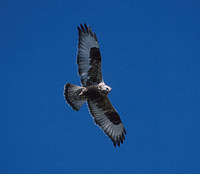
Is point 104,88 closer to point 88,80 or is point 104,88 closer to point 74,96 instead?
point 88,80

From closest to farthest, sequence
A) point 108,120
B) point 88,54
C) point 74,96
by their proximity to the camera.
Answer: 1. point 88,54
2. point 74,96
3. point 108,120

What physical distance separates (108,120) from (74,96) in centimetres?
151

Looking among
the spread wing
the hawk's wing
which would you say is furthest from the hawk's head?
the hawk's wing

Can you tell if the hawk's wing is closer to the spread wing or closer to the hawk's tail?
the hawk's tail

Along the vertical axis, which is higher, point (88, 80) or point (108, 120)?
point (88, 80)

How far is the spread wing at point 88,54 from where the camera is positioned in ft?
28.7

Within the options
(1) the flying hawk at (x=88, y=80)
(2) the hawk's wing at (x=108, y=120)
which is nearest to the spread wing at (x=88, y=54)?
(1) the flying hawk at (x=88, y=80)

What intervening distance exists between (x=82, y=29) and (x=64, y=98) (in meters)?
2.20

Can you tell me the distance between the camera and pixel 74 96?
9.09 m

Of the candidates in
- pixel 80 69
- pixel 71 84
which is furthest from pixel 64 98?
pixel 80 69

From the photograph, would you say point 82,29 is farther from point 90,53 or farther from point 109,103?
point 109,103

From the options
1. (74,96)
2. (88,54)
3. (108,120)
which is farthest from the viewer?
(108,120)

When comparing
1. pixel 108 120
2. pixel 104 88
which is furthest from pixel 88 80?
pixel 108 120

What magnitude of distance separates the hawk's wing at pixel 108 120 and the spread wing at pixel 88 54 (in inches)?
48.1
